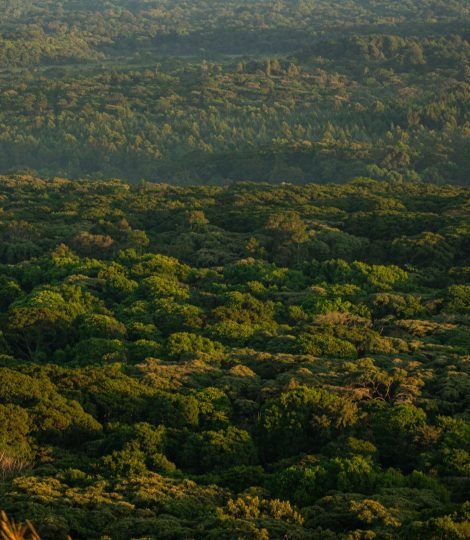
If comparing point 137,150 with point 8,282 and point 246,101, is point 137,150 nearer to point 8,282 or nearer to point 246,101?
point 246,101

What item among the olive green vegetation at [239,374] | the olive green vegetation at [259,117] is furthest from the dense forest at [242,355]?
the olive green vegetation at [259,117]

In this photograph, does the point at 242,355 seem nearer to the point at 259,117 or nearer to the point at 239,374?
the point at 239,374

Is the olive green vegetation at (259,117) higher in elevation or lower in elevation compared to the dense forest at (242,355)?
lower

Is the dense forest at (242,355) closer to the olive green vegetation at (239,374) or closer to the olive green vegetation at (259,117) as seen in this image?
the olive green vegetation at (239,374)

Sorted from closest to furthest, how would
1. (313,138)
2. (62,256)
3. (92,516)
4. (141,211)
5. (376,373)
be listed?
1. (92,516)
2. (376,373)
3. (62,256)
4. (141,211)
5. (313,138)

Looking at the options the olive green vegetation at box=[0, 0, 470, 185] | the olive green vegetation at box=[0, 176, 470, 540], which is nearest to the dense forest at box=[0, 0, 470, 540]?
the olive green vegetation at box=[0, 176, 470, 540]

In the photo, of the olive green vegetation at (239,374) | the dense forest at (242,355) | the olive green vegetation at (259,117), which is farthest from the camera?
the olive green vegetation at (259,117)

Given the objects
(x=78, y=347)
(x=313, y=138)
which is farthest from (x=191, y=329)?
(x=313, y=138)

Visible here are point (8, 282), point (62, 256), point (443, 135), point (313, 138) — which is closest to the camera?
point (8, 282)

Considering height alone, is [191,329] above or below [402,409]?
below

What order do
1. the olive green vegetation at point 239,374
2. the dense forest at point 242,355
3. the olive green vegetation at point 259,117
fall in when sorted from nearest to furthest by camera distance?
1. the olive green vegetation at point 239,374
2. the dense forest at point 242,355
3. the olive green vegetation at point 259,117
